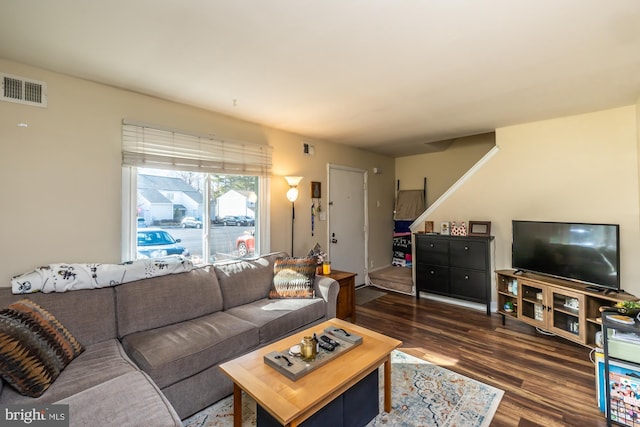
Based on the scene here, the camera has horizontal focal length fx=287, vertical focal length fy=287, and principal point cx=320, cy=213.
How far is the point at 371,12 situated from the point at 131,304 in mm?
2528

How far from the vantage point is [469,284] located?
3881 mm

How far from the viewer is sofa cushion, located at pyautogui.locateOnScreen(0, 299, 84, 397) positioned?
1.39 metres

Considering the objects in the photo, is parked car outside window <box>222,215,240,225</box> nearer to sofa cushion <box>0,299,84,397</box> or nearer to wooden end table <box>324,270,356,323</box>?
wooden end table <box>324,270,356,323</box>

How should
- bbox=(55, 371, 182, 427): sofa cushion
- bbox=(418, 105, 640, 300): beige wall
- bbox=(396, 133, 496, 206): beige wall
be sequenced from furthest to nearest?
bbox=(396, 133, 496, 206): beige wall → bbox=(418, 105, 640, 300): beige wall → bbox=(55, 371, 182, 427): sofa cushion

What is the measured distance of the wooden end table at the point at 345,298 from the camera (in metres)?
3.41

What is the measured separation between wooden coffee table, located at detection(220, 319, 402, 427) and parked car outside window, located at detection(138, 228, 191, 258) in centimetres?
154

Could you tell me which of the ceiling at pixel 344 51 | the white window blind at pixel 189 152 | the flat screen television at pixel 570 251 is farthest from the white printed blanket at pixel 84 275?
the flat screen television at pixel 570 251

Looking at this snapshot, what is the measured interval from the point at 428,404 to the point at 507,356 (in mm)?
1176

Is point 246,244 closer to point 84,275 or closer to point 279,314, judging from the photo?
point 279,314

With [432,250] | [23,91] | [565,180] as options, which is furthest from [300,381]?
[565,180]

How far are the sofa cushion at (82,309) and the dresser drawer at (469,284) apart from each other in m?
3.89

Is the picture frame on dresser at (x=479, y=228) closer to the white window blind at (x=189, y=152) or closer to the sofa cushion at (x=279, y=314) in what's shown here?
the sofa cushion at (x=279, y=314)

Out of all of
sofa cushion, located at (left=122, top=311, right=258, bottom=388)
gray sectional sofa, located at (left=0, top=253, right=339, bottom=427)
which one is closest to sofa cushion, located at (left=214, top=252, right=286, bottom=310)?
gray sectional sofa, located at (left=0, top=253, right=339, bottom=427)

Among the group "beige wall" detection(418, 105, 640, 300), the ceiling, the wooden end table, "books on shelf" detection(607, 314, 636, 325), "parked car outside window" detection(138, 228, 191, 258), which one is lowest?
the wooden end table
